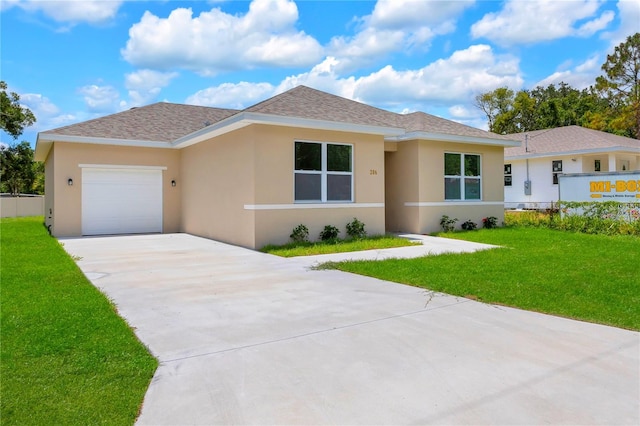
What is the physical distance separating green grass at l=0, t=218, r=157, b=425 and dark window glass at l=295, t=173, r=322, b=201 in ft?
19.4

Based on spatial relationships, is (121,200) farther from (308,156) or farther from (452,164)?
(452,164)

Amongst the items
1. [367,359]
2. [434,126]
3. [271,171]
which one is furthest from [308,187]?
[367,359]

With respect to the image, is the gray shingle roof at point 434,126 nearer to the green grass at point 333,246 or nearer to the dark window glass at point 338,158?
the dark window glass at point 338,158

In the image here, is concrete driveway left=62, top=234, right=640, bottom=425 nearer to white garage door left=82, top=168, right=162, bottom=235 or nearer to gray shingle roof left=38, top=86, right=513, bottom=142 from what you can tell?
gray shingle roof left=38, top=86, right=513, bottom=142

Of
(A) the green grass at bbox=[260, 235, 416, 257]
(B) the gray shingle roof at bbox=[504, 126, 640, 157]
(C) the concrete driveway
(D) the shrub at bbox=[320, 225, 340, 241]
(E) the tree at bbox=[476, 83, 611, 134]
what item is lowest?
(C) the concrete driveway

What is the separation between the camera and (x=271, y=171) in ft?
35.8

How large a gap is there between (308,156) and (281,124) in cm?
121

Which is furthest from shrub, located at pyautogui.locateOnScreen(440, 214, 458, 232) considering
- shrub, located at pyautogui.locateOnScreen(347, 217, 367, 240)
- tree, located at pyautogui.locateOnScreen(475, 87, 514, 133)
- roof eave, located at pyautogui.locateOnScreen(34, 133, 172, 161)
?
tree, located at pyautogui.locateOnScreen(475, 87, 514, 133)

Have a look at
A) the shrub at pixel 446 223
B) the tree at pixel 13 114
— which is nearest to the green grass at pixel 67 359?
the shrub at pixel 446 223

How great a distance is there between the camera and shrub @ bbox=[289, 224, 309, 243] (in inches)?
443

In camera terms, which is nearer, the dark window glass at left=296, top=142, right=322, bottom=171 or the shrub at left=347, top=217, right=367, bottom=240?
the dark window glass at left=296, top=142, right=322, bottom=171

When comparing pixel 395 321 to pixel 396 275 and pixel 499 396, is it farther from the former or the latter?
pixel 396 275

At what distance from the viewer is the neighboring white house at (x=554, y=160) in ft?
69.2

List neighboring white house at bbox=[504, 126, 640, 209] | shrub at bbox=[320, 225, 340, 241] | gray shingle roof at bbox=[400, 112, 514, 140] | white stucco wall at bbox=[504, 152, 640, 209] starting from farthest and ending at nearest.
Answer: white stucco wall at bbox=[504, 152, 640, 209] → neighboring white house at bbox=[504, 126, 640, 209] → gray shingle roof at bbox=[400, 112, 514, 140] → shrub at bbox=[320, 225, 340, 241]
